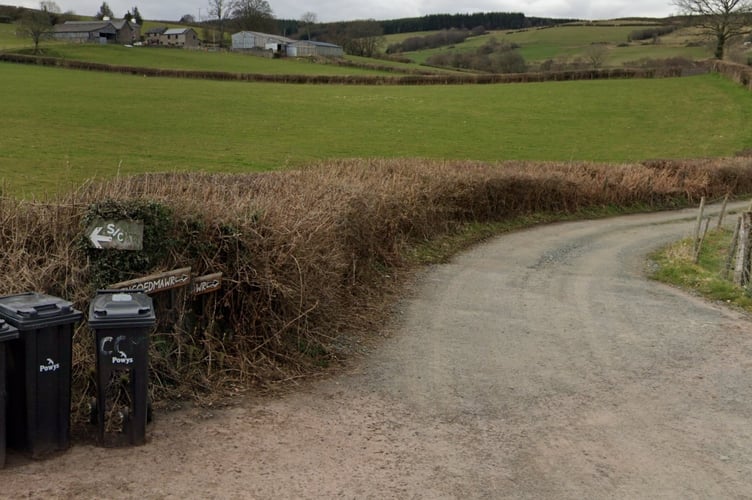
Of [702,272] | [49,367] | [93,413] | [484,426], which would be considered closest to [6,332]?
[49,367]

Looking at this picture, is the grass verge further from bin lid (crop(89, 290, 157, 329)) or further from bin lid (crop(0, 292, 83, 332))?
bin lid (crop(0, 292, 83, 332))

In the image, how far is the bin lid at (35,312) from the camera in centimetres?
480

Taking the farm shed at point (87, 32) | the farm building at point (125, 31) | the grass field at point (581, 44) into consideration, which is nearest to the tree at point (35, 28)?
the farm shed at point (87, 32)

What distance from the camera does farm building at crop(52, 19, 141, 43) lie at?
109m

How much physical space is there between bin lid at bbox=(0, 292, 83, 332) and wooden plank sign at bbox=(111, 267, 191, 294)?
3.11ft

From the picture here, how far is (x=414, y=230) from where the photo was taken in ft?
49.6

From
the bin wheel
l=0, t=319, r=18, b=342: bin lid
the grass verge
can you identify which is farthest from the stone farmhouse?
l=0, t=319, r=18, b=342: bin lid

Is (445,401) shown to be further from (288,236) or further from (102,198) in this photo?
(102,198)

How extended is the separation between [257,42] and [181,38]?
15.1 metres

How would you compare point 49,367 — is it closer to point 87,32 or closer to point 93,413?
point 93,413

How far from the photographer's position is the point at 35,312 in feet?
15.9

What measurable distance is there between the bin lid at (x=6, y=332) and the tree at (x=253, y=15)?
426 feet

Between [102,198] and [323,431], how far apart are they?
10.8 ft

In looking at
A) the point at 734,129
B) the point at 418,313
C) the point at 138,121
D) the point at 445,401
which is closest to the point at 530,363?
the point at 445,401
